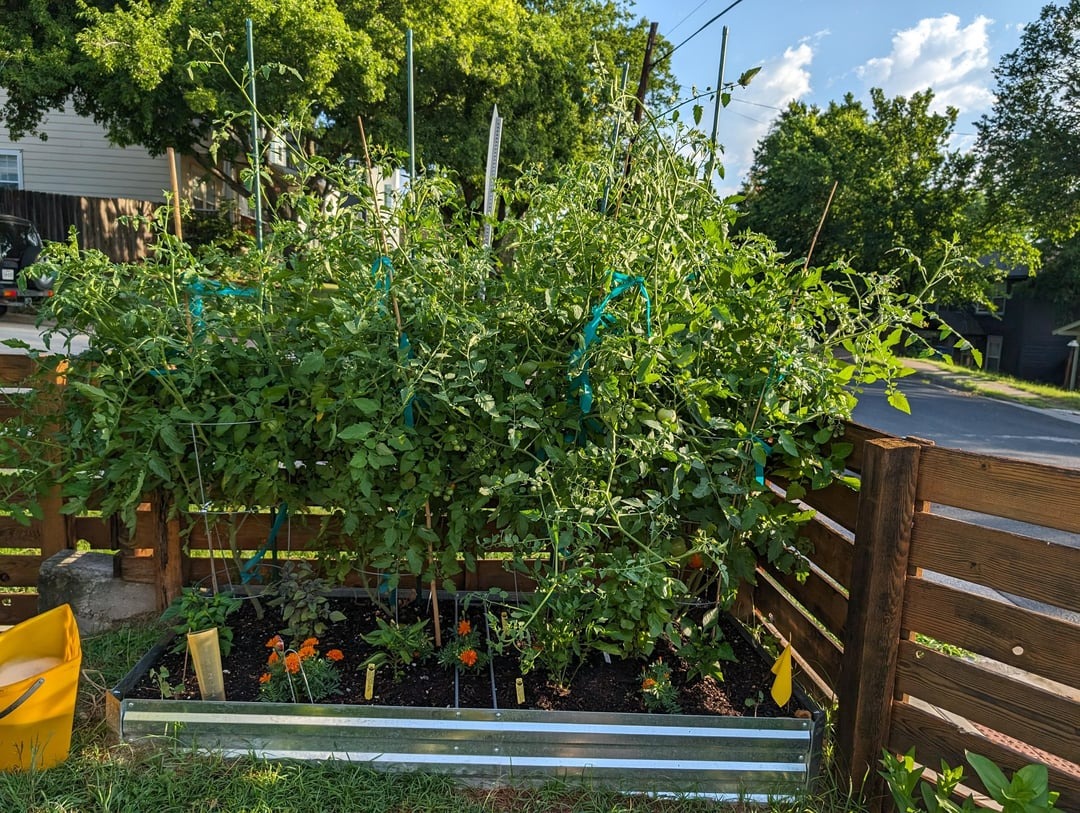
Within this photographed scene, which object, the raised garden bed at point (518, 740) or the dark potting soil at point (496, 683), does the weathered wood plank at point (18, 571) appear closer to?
the dark potting soil at point (496, 683)

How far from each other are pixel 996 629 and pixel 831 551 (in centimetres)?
56

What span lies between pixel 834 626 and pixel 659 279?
1.22m

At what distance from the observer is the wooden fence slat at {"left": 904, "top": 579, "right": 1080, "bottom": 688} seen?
1.53m

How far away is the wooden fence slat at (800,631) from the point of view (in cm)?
218

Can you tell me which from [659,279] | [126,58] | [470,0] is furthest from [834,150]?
[659,279]

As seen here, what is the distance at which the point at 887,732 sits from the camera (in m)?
1.89

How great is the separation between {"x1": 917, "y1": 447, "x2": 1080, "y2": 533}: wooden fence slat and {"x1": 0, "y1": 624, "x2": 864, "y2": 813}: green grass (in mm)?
904

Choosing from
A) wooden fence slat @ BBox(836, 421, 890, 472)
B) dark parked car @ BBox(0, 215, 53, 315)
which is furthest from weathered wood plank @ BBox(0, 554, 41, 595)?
dark parked car @ BBox(0, 215, 53, 315)

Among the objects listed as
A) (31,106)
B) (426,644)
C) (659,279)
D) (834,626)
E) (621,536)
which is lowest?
(426,644)

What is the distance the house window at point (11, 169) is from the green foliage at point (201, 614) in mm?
19679

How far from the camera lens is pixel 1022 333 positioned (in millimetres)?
28672

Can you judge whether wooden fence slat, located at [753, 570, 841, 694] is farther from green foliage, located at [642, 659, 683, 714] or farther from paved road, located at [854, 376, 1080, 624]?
paved road, located at [854, 376, 1080, 624]

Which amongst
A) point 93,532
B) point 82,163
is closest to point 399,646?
point 93,532

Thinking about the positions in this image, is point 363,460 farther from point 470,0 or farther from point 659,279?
point 470,0
